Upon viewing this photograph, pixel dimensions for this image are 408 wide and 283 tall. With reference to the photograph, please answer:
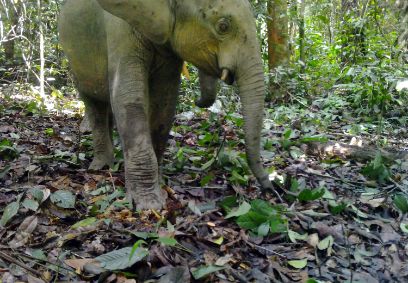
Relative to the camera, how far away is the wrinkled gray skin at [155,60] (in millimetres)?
3807

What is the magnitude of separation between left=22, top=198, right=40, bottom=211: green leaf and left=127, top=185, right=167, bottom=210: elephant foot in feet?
2.40

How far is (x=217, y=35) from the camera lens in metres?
3.81

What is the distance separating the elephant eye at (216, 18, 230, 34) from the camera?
3762 millimetres

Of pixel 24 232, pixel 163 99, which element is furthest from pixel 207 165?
pixel 24 232

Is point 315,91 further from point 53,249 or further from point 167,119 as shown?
point 53,249

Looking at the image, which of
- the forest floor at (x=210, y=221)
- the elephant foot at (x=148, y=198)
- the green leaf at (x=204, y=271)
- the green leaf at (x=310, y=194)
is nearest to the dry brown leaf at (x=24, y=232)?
the forest floor at (x=210, y=221)

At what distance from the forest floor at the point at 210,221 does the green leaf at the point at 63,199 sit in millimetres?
14

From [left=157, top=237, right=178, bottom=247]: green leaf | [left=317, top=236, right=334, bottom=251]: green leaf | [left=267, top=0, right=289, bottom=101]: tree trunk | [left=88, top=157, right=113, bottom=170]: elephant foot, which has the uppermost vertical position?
[left=267, top=0, right=289, bottom=101]: tree trunk

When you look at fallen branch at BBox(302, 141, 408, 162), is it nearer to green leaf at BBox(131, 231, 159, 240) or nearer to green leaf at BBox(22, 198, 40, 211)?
green leaf at BBox(131, 231, 159, 240)

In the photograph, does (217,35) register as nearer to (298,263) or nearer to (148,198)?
(148,198)

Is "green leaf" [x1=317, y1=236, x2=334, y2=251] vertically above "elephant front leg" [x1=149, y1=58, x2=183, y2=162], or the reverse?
"elephant front leg" [x1=149, y1=58, x2=183, y2=162]

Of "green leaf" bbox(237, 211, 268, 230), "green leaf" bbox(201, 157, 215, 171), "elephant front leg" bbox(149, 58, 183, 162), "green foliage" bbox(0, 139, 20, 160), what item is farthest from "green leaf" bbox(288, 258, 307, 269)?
"green foliage" bbox(0, 139, 20, 160)

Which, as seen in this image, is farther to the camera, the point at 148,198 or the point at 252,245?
the point at 148,198

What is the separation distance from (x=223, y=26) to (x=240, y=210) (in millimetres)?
1309
